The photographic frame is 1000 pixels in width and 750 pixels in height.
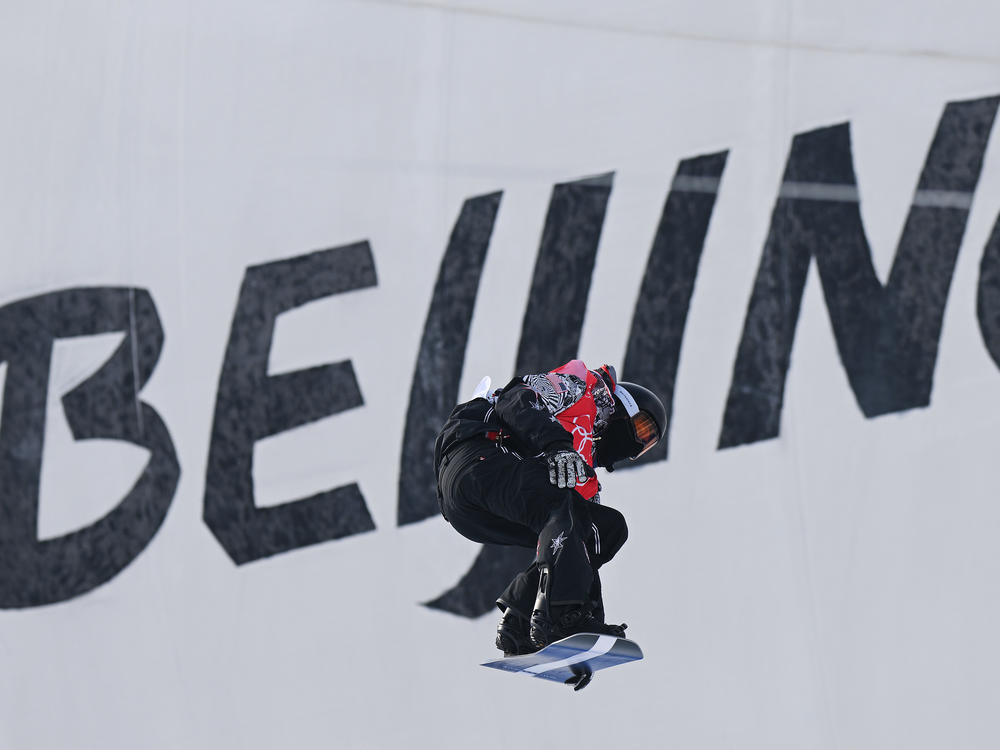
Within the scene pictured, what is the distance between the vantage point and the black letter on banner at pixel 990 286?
35.8 feet

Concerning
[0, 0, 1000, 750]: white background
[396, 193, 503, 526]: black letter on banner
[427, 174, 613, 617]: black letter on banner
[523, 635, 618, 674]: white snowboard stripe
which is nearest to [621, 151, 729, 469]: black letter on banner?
[0, 0, 1000, 750]: white background

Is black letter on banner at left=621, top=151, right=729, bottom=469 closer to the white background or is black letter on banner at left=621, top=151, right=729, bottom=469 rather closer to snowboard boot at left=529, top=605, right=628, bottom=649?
the white background

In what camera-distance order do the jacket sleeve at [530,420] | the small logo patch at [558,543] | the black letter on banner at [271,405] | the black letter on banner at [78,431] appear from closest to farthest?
the small logo patch at [558,543], the jacket sleeve at [530,420], the black letter on banner at [271,405], the black letter on banner at [78,431]

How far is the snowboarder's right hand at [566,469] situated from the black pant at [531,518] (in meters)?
0.11

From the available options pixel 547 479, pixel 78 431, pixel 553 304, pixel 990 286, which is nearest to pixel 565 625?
pixel 547 479

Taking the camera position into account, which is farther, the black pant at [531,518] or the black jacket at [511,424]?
the black jacket at [511,424]

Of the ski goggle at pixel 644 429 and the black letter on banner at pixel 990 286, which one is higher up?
the black letter on banner at pixel 990 286

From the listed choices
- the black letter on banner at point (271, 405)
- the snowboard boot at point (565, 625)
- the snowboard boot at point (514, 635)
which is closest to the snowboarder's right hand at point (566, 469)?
the snowboard boot at point (565, 625)

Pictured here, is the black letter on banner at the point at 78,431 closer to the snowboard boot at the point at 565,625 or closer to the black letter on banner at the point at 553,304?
the black letter on banner at the point at 553,304

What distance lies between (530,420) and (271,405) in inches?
225

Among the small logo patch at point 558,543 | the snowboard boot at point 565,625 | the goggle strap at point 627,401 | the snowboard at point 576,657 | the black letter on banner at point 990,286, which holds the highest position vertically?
the black letter on banner at point 990,286

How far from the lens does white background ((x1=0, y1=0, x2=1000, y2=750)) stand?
1066 cm

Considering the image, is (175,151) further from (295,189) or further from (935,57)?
(935,57)

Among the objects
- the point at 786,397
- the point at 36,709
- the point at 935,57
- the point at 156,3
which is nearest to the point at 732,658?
the point at 786,397
